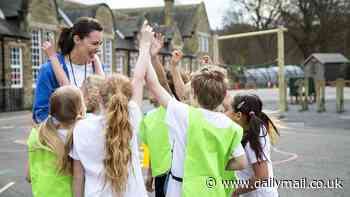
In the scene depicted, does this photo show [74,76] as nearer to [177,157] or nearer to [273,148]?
[177,157]

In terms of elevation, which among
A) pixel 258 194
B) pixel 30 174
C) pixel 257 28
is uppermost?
pixel 257 28

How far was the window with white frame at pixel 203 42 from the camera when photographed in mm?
54906

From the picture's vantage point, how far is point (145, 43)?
11.1ft

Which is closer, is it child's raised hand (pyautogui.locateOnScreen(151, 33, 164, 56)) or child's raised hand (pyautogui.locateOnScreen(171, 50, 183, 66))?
child's raised hand (pyautogui.locateOnScreen(151, 33, 164, 56))

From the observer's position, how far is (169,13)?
5216cm

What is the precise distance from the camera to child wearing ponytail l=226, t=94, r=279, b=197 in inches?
141

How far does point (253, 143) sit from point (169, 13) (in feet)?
163

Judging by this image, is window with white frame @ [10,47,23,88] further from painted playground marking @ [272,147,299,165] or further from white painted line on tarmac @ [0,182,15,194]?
white painted line on tarmac @ [0,182,15,194]

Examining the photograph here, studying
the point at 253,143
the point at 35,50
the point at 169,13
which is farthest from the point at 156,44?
the point at 169,13

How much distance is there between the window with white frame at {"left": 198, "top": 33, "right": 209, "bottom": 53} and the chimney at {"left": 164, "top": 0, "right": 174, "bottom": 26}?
4.27 metres

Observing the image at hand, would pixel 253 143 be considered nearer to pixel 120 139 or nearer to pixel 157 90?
pixel 157 90

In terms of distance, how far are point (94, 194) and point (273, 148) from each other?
27.1 feet

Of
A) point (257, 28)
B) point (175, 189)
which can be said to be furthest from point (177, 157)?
point (257, 28)

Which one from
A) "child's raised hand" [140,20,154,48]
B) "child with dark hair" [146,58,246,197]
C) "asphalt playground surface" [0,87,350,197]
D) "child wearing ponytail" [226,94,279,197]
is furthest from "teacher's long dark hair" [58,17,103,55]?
"asphalt playground surface" [0,87,350,197]
